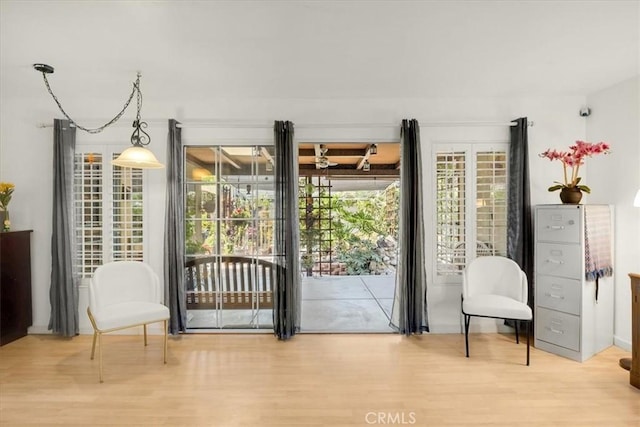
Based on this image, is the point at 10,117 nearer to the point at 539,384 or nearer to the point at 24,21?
the point at 24,21

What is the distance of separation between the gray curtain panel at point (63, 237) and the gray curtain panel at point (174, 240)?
1027 millimetres

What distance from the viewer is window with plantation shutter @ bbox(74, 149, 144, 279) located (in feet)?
11.7

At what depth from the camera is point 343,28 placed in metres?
2.24

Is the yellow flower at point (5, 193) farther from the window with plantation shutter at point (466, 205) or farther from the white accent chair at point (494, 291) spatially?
the white accent chair at point (494, 291)

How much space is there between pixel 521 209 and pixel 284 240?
257 cm

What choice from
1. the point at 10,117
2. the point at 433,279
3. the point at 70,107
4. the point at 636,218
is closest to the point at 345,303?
the point at 433,279

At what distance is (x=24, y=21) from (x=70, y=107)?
5.38 feet

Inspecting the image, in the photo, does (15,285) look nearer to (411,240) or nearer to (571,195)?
(411,240)

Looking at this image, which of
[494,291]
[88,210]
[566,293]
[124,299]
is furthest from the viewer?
[88,210]

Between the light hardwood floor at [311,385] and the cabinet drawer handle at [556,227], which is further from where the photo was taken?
the cabinet drawer handle at [556,227]

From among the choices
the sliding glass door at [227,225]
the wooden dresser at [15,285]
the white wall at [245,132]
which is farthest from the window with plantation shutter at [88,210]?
the sliding glass door at [227,225]

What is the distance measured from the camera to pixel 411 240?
136 inches

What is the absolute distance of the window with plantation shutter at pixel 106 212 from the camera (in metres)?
3.58

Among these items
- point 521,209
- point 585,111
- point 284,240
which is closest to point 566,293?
point 521,209
